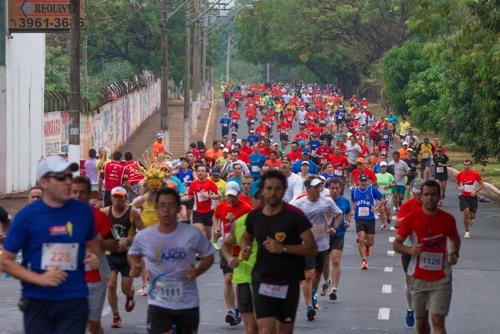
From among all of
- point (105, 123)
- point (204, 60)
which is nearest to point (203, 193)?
point (105, 123)

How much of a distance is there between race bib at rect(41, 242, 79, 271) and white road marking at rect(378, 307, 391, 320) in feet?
26.9

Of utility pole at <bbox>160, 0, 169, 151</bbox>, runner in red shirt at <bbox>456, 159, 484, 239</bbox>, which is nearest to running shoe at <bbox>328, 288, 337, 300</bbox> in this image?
runner in red shirt at <bbox>456, 159, 484, 239</bbox>

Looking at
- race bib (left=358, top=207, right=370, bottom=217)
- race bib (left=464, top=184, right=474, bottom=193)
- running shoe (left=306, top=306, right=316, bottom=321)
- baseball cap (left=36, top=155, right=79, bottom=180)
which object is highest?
baseball cap (left=36, top=155, right=79, bottom=180)

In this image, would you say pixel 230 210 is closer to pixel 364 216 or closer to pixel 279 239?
pixel 279 239

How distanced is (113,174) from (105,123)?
21382 mm

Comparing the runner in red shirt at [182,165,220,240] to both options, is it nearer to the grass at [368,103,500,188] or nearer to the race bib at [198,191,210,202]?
the race bib at [198,191,210,202]

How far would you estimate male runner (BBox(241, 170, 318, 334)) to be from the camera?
11.0 meters

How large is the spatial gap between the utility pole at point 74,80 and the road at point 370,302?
6451mm

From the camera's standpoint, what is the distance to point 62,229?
8688 mm

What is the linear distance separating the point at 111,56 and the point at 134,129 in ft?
83.3

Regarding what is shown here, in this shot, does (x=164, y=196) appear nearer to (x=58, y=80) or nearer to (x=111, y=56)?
(x=58, y=80)

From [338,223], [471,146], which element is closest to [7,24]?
[471,146]

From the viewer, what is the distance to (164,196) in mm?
10406

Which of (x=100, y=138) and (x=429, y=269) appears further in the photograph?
(x=100, y=138)
